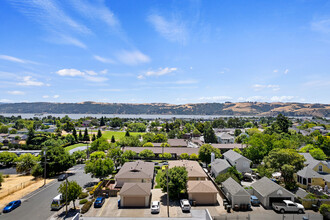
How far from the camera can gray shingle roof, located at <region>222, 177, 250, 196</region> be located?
29900mm

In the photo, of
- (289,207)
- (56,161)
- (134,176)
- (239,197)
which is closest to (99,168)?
(134,176)

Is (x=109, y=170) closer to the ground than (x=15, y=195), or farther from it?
farther from it

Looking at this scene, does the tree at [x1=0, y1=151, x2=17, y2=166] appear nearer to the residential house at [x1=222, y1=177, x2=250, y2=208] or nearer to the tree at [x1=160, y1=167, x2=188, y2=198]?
the tree at [x1=160, y1=167, x2=188, y2=198]

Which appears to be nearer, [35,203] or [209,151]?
[35,203]

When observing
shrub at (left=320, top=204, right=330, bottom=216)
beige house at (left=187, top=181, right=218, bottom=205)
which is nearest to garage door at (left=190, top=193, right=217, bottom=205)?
beige house at (left=187, top=181, right=218, bottom=205)

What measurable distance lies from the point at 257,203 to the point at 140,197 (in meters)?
18.8

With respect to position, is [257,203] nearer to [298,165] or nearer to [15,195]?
[298,165]

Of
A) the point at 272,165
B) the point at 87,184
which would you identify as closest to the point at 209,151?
the point at 272,165

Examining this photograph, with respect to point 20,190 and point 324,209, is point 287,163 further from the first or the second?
point 20,190

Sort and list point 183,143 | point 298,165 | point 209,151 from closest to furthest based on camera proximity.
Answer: point 298,165, point 209,151, point 183,143

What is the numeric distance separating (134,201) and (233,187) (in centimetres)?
1660

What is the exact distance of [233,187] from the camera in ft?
105

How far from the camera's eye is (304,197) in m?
31.0

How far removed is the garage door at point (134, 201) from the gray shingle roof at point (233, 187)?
566 inches
